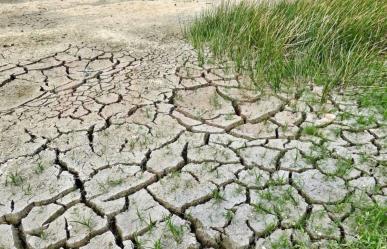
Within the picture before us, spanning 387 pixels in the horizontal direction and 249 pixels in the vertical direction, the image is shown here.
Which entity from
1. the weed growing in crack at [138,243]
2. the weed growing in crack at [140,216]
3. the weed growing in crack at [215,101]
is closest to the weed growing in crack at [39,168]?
the weed growing in crack at [140,216]

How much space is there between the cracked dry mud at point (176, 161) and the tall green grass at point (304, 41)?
0.19m

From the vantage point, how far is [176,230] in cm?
204

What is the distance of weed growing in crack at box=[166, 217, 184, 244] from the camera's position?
201cm

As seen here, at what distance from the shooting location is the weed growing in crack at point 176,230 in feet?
6.59

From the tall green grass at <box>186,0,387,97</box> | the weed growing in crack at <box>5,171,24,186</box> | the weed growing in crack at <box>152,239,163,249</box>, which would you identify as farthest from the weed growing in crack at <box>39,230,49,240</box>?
the tall green grass at <box>186,0,387,97</box>

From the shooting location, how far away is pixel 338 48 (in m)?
3.57

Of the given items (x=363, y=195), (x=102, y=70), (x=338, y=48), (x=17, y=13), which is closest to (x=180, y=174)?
(x=363, y=195)

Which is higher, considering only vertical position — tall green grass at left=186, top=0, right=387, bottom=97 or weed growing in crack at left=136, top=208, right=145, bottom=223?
tall green grass at left=186, top=0, right=387, bottom=97

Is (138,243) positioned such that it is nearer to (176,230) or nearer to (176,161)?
(176,230)

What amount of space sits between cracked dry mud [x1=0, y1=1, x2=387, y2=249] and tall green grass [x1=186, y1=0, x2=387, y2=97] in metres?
0.19

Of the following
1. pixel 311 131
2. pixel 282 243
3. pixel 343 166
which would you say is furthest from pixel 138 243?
pixel 311 131

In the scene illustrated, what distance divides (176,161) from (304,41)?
5.74ft

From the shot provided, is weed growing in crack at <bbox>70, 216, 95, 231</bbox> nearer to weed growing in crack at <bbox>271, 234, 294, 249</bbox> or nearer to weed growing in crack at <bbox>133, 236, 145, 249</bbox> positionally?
weed growing in crack at <bbox>133, 236, 145, 249</bbox>

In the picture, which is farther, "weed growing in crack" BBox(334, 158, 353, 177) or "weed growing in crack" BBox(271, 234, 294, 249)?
"weed growing in crack" BBox(334, 158, 353, 177)
